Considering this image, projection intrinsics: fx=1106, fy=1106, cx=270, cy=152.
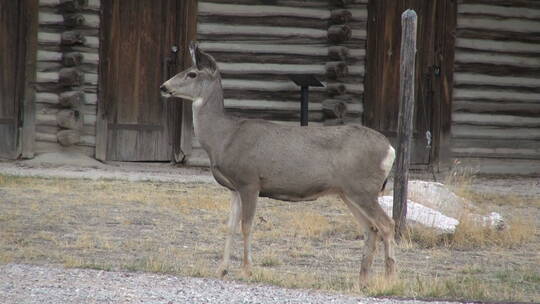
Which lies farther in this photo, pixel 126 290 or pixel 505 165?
pixel 505 165

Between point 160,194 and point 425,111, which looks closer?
point 160,194

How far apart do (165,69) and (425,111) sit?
4199mm

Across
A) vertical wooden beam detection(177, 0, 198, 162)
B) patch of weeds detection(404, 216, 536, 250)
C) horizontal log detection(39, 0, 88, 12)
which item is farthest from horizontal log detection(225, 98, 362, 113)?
patch of weeds detection(404, 216, 536, 250)

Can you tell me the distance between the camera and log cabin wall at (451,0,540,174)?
18.2 m

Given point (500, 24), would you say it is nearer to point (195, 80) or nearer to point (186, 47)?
point (186, 47)

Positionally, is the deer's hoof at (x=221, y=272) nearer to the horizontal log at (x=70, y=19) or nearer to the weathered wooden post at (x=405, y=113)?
the weathered wooden post at (x=405, y=113)

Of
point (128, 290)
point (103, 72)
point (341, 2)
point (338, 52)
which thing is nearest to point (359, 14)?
point (341, 2)

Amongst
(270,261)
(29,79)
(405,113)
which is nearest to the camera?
(270,261)

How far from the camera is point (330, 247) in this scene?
11.2m

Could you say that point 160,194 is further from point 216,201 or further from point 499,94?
point 499,94

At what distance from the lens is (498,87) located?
18.5 m

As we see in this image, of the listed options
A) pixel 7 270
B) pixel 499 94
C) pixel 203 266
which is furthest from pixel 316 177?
pixel 499 94

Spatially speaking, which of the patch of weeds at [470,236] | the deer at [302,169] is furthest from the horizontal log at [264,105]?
the deer at [302,169]

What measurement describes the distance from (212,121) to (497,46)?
9.74 m
